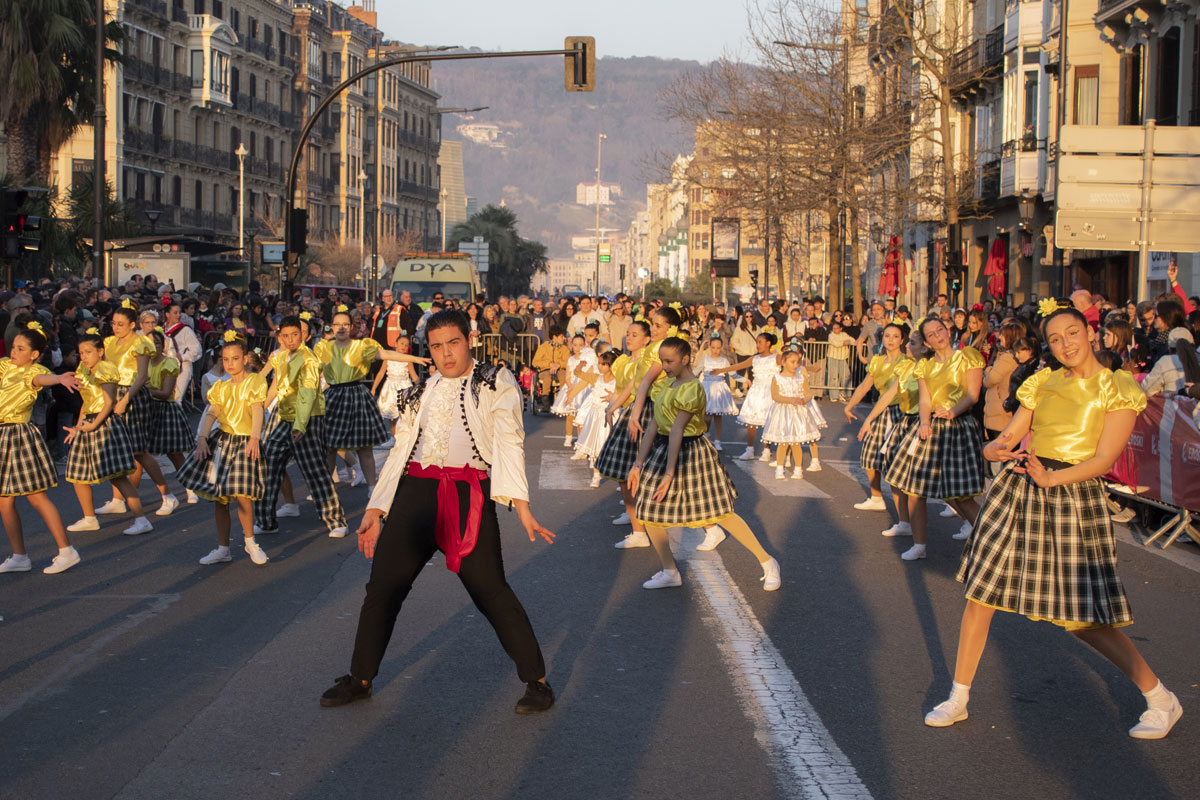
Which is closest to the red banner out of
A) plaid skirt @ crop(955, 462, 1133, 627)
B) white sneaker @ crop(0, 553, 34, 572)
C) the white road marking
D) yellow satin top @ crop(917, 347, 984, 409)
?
yellow satin top @ crop(917, 347, 984, 409)

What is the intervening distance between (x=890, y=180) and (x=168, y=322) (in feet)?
117

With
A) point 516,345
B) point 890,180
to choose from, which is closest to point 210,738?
point 516,345

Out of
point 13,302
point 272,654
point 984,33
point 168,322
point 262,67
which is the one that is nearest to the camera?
point 272,654

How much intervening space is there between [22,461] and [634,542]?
4.31 m

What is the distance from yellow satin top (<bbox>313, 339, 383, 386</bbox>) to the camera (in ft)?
40.5

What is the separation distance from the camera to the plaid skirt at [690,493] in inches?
→ 328

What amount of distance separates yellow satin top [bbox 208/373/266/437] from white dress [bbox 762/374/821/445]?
7.31 metres

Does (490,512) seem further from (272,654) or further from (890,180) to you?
(890,180)

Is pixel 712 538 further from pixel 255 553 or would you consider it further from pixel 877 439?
pixel 255 553

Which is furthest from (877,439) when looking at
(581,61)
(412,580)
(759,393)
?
(581,61)

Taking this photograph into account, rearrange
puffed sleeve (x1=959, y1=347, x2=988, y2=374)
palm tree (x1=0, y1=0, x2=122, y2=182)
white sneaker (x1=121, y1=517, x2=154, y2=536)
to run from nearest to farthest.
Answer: puffed sleeve (x1=959, y1=347, x2=988, y2=374) < white sneaker (x1=121, y1=517, x2=154, y2=536) < palm tree (x1=0, y1=0, x2=122, y2=182)

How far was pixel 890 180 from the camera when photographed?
49.2m

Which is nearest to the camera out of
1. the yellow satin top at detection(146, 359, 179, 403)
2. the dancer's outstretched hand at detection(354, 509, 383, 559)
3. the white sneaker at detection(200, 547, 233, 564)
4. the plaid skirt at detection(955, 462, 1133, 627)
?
the plaid skirt at detection(955, 462, 1133, 627)

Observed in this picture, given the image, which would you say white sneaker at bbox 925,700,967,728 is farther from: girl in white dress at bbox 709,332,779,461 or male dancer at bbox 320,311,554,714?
girl in white dress at bbox 709,332,779,461
